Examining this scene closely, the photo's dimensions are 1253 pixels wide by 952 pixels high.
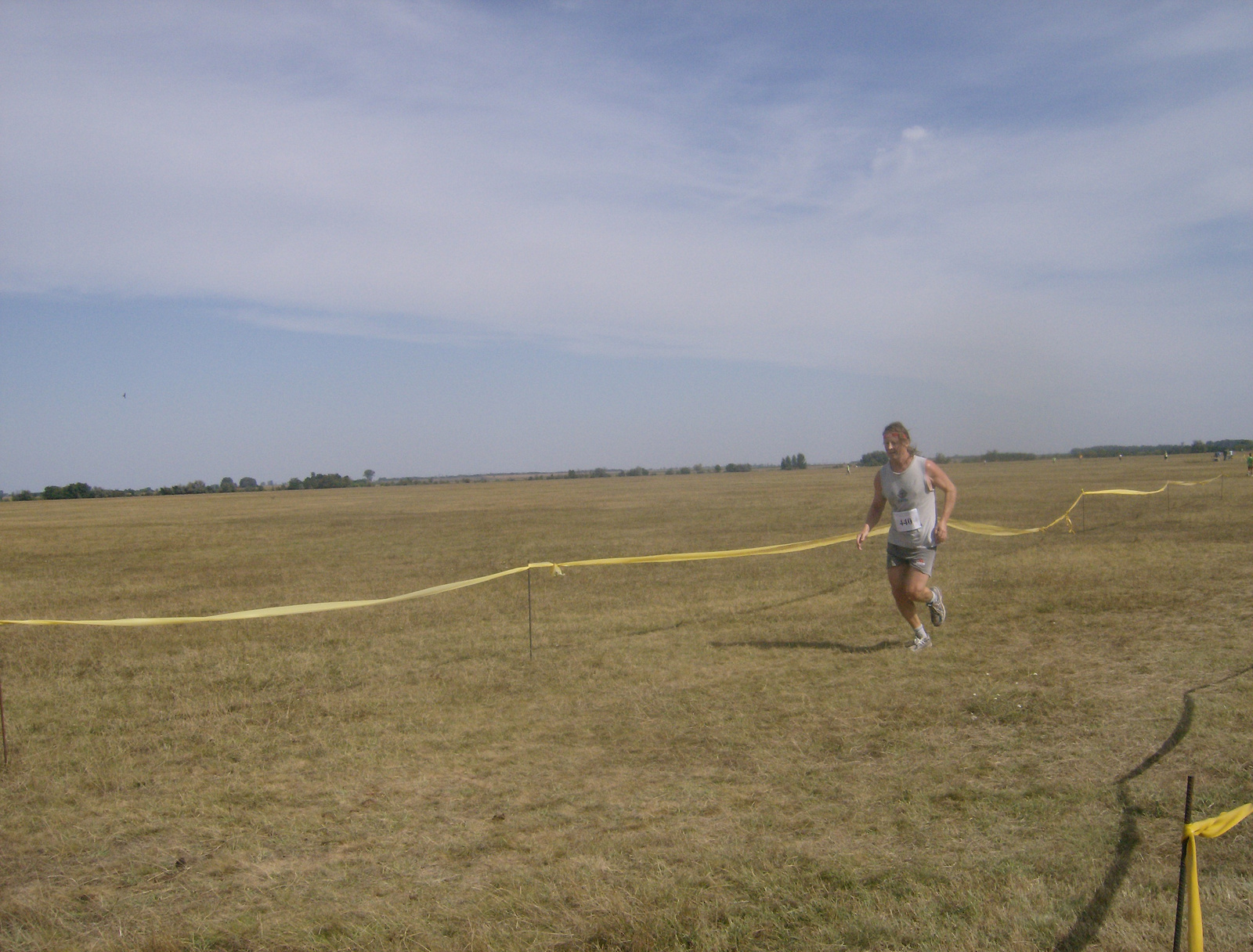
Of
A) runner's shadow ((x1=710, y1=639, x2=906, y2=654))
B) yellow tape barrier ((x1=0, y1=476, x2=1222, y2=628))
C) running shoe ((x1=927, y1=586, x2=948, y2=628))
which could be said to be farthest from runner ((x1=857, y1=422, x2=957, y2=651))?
yellow tape barrier ((x1=0, y1=476, x2=1222, y2=628))

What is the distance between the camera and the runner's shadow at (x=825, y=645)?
8250 millimetres

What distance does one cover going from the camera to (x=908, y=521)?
7.71 metres

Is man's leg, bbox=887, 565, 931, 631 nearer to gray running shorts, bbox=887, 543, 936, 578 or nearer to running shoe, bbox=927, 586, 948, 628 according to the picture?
gray running shorts, bbox=887, 543, 936, 578

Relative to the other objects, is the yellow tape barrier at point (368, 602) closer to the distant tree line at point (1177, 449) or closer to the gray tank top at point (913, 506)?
the gray tank top at point (913, 506)

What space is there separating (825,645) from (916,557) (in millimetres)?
1375

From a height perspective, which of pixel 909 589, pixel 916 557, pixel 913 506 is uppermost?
pixel 913 506

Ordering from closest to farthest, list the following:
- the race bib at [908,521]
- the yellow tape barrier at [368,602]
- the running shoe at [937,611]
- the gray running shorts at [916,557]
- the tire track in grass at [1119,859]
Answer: the tire track in grass at [1119,859] < the yellow tape barrier at [368,602] < the race bib at [908,521] < the gray running shorts at [916,557] < the running shoe at [937,611]

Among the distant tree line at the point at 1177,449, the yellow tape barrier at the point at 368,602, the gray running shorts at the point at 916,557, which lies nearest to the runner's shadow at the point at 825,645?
the gray running shorts at the point at 916,557

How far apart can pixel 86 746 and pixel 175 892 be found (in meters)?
2.86

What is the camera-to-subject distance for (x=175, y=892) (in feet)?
12.8

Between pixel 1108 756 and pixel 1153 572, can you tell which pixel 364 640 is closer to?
pixel 1108 756

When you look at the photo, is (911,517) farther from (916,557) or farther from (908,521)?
(916,557)

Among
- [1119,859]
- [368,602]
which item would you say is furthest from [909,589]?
[368,602]

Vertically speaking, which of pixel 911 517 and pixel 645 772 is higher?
pixel 911 517
